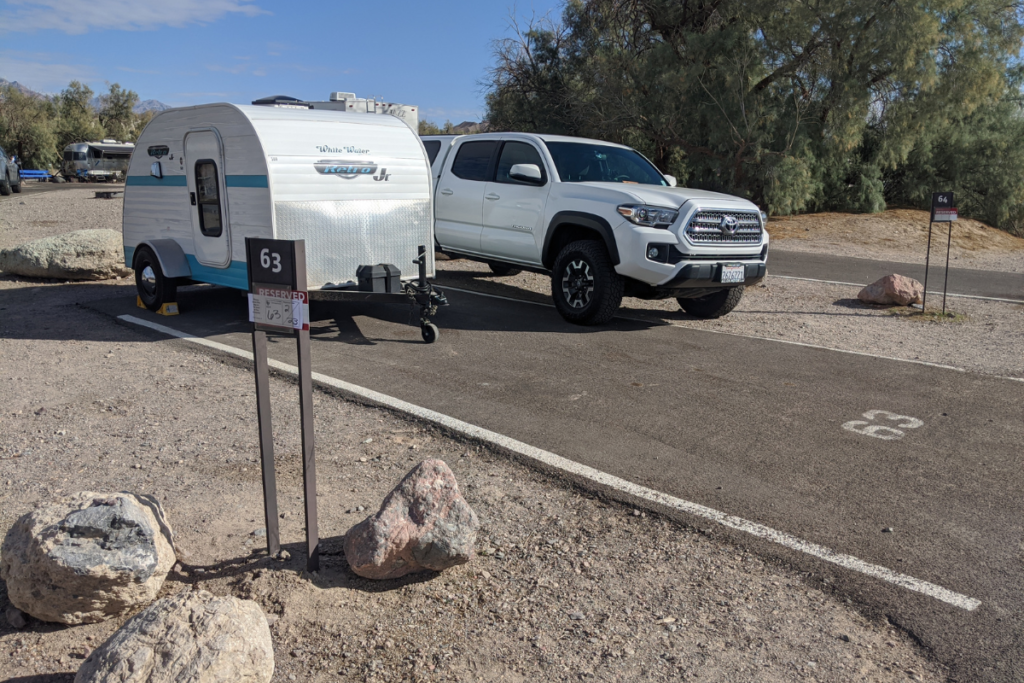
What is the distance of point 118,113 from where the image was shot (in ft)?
283

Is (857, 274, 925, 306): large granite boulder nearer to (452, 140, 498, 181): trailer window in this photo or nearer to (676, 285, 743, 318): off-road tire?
(676, 285, 743, 318): off-road tire

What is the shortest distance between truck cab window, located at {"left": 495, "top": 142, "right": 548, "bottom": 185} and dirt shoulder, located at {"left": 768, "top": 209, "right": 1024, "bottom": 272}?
11.8 metres

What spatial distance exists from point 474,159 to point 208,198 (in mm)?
3466

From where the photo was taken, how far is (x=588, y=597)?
3.51 meters

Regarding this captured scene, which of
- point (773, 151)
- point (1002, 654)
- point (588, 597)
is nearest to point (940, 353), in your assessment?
point (1002, 654)

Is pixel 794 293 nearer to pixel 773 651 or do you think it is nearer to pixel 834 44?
pixel 773 651

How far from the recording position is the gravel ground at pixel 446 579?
10.1ft

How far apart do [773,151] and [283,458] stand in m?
20.0

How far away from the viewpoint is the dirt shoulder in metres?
19.1

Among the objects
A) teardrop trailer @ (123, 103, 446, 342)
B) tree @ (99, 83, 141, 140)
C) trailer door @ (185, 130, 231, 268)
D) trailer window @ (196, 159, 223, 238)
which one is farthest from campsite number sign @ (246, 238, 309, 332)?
tree @ (99, 83, 141, 140)

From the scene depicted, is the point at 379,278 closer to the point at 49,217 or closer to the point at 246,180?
the point at 246,180

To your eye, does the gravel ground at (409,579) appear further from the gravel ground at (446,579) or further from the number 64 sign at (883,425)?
the number 64 sign at (883,425)

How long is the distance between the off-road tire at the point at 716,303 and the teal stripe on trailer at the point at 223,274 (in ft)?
17.1

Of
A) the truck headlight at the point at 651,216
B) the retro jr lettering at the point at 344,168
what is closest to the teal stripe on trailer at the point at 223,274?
the retro jr lettering at the point at 344,168
